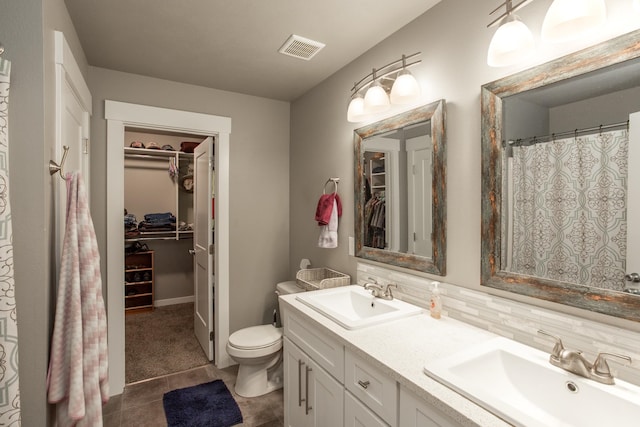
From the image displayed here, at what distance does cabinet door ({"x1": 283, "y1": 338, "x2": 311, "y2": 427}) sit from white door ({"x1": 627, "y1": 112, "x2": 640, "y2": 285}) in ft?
4.48

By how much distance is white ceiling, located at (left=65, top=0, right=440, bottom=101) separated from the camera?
5.51 feet

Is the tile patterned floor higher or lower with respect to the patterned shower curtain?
lower

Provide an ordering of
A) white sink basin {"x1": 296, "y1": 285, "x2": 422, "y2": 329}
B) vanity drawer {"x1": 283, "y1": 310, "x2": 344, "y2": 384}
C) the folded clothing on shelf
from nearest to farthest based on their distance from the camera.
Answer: vanity drawer {"x1": 283, "y1": 310, "x2": 344, "y2": 384}, white sink basin {"x1": 296, "y1": 285, "x2": 422, "y2": 329}, the folded clothing on shelf

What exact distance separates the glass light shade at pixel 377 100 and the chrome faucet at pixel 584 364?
1350mm

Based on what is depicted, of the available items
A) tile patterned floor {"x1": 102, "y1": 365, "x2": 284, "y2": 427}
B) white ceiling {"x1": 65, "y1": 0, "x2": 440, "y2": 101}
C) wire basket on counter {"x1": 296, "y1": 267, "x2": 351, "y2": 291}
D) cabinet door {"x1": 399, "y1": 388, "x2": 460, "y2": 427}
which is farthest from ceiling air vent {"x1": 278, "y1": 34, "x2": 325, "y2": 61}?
tile patterned floor {"x1": 102, "y1": 365, "x2": 284, "y2": 427}

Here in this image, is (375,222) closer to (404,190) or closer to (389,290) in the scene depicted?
(404,190)

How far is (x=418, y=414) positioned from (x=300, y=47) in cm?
203

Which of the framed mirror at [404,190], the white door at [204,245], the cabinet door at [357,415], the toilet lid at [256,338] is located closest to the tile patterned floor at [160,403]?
the white door at [204,245]

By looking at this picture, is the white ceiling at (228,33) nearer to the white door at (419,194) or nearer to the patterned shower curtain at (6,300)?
the white door at (419,194)

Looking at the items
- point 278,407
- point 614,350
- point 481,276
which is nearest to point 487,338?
point 481,276

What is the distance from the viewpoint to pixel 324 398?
1502 mm

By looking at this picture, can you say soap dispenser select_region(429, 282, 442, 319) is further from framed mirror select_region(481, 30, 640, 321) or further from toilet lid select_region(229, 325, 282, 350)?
toilet lid select_region(229, 325, 282, 350)

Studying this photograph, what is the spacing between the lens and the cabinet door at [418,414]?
923 millimetres

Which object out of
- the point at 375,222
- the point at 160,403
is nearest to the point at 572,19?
the point at 375,222
